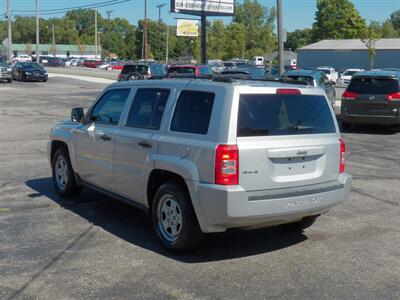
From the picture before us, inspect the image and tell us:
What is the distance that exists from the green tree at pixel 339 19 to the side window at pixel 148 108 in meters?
89.4

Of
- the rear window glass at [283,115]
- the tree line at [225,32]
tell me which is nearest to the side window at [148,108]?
the rear window glass at [283,115]

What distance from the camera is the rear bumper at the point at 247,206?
514 centimetres

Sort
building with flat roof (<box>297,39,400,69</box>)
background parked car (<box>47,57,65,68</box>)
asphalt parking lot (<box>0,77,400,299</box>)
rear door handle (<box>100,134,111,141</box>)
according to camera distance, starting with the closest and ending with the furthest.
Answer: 1. asphalt parking lot (<box>0,77,400,299</box>)
2. rear door handle (<box>100,134,111,141</box>)
3. building with flat roof (<box>297,39,400,69</box>)
4. background parked car (<box>47,57,65,68</box>)

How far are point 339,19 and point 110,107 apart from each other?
3575 inches

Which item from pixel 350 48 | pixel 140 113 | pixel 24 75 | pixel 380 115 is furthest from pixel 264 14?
pixel 140 113

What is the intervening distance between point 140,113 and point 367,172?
17.9 ft

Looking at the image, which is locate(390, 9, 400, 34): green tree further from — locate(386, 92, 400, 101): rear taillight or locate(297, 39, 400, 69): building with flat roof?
locate(386, 92, 400, 101): rear taillight

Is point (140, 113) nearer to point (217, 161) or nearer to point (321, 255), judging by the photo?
point (217, 161)

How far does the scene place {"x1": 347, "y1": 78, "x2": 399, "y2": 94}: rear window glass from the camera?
15.9m

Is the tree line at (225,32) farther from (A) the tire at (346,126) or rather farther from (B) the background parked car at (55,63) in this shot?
(A) the tire at (346,126)

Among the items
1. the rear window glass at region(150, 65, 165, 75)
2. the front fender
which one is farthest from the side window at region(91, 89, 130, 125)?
the rear window glass at region(150, 65, 165, 75)

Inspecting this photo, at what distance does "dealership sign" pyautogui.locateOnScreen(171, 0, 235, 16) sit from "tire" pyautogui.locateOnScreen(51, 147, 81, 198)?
3484 cm

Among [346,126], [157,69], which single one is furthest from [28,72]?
[346,126]

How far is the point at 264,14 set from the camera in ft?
531
